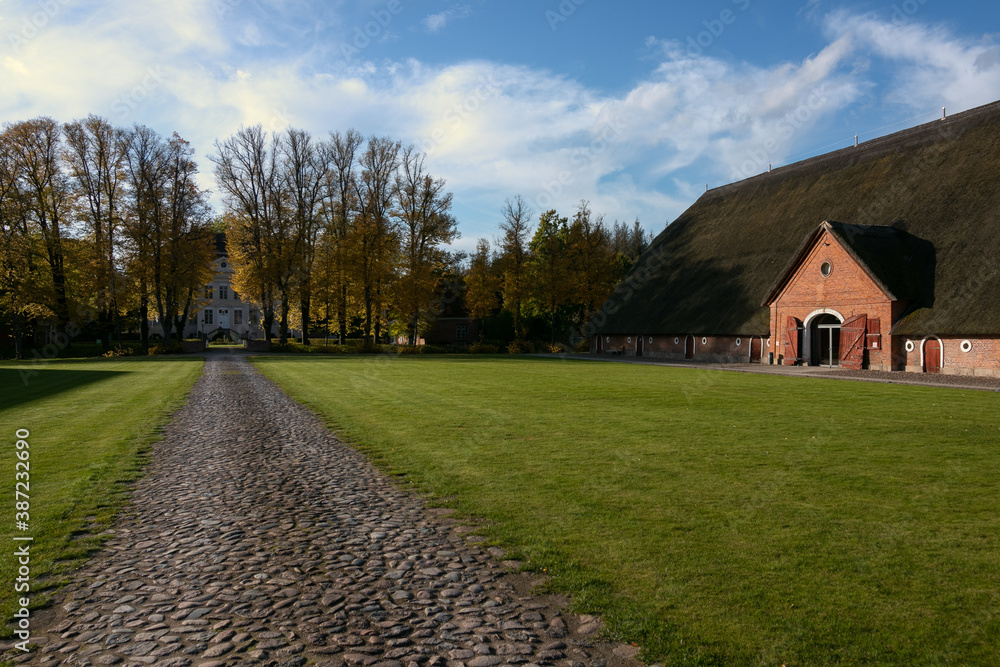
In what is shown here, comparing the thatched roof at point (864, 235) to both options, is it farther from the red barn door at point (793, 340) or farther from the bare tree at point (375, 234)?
the bare tree at point (375, 234)

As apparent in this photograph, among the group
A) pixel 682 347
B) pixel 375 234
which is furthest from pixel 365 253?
pixel 682 347

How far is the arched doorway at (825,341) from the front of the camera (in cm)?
3052

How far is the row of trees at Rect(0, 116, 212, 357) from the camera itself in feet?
123

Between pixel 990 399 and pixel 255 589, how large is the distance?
18911mm

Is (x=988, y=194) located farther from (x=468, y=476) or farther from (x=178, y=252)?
(x=178, y=252)

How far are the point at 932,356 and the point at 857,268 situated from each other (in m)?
5.08

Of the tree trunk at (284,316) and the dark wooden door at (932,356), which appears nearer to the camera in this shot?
the dark wooden door at (932,356)

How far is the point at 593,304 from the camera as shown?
52.1 meters

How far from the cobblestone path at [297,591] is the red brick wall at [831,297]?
1080 inches

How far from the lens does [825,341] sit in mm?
31047

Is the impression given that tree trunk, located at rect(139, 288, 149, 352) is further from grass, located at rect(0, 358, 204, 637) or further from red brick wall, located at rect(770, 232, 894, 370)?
red brick wall, located at rect(770, 232, 894, 370)

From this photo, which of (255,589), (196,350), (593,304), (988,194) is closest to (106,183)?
(196,350)

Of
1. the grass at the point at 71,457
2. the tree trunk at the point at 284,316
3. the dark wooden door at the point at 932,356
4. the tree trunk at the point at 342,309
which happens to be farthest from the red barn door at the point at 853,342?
the tree trunk at the point at 284,316

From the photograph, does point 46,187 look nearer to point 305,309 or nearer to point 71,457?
point 305,309
